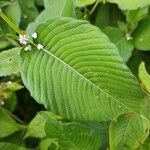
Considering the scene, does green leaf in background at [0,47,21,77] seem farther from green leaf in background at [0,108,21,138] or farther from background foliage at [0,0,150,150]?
green leaf in background at [0,108,21,138]

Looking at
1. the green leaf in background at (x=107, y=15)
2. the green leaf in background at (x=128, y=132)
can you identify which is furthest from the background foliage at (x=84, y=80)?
the green leaf in background at (x=107, y=15)

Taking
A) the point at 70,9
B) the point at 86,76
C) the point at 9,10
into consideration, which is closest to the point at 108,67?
the point at 86,76

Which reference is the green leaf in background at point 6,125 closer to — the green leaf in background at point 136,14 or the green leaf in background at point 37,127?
the green leaf in background at point 37,127

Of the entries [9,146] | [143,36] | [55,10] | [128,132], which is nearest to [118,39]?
[143,36]

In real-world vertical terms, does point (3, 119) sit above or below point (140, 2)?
below

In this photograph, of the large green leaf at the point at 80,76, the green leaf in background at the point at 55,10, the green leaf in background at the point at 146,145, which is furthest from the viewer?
the green leaf in background at the point at 55,10

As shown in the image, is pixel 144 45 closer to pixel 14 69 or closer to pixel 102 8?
pixel 102 8

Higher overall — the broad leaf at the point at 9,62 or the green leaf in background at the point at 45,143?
the broad leaf at the point at 9,62
